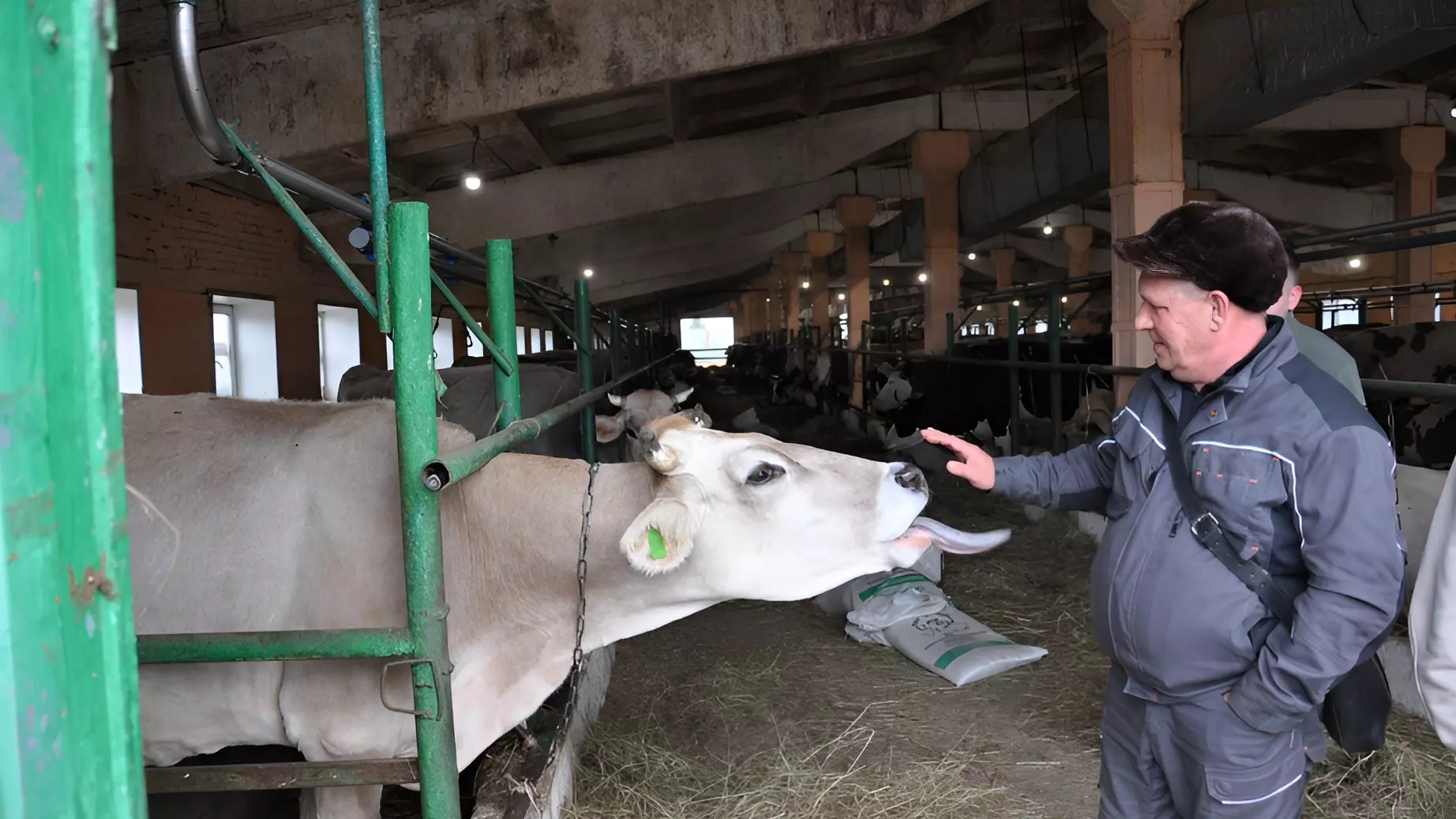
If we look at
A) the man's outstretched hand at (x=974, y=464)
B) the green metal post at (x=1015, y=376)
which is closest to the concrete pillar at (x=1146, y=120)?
the green metal post at (x=1015, y=376)

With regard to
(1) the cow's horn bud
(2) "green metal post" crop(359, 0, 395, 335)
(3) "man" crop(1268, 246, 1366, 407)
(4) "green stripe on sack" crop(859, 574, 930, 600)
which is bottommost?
(4) "green stripe on sack" crop(859, 574, 930, 600)

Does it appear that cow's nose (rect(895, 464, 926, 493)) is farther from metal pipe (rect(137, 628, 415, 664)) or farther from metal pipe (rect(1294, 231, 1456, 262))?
metal pipe (rect(1294, 231, 1456, 262))

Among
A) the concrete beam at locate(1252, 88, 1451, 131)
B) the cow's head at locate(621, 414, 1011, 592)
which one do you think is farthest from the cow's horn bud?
→ the concrete beam at locate(1252, 88, 1451, 131)

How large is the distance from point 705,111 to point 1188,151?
6405mm

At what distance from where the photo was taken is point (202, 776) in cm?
194

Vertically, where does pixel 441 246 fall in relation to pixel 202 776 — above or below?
above

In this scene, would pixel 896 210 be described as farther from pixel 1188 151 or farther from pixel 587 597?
pixel 587 597

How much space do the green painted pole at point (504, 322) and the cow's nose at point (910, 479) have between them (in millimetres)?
1305

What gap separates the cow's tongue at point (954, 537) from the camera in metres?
2.14

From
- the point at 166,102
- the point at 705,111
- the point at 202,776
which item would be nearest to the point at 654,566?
the point at 202,776

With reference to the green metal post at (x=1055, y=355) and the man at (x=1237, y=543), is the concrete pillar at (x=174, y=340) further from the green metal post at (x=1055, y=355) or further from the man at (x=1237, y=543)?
the man at (x=1237, y=543)

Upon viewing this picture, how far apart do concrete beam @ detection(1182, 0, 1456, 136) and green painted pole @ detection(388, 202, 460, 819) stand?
212 inches

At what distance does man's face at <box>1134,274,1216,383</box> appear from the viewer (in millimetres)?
1820

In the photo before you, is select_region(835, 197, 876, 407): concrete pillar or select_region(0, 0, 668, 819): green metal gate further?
select_region(835, 197, 876, 407): concrete pillar
